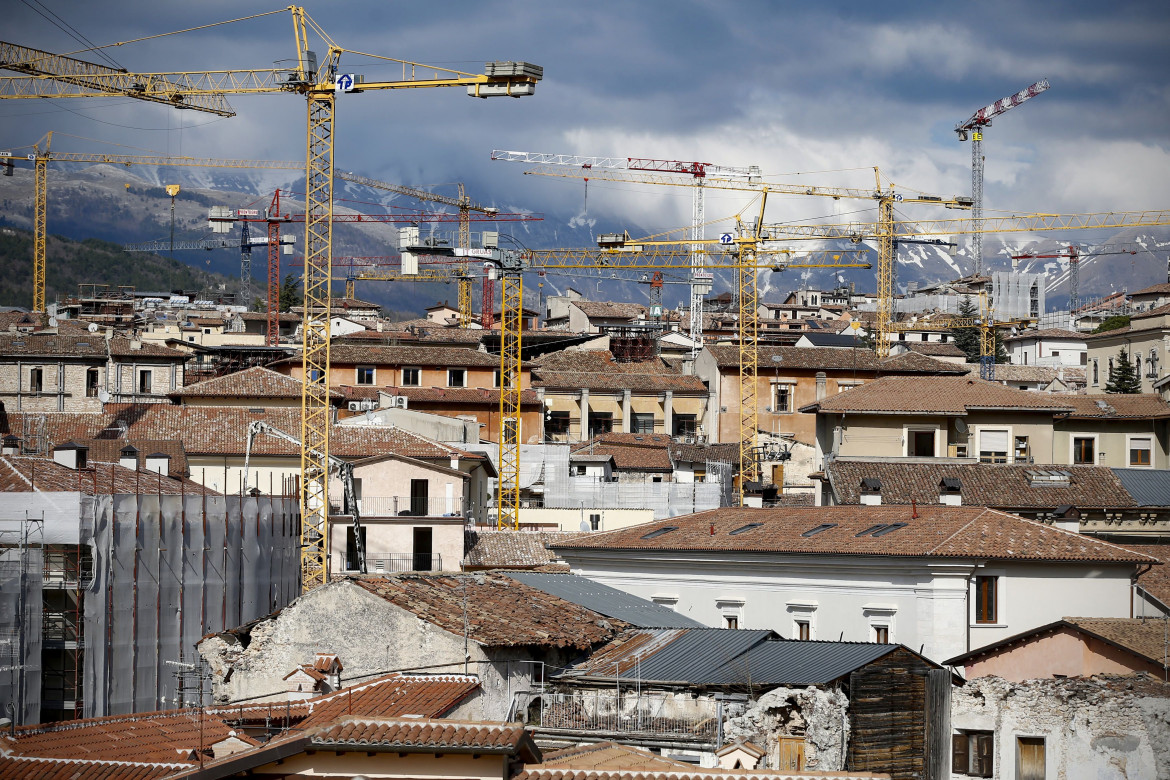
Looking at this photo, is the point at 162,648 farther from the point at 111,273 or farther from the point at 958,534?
the point at 111,273

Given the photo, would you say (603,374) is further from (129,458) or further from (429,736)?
(429,736)

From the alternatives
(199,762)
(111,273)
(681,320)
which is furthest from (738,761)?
(111,273)

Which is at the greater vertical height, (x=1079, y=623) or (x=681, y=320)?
(x=681, y=320)

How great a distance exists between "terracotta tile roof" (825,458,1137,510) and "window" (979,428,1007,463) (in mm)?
6028

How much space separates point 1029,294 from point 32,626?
133m

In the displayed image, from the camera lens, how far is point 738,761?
64.4 ft

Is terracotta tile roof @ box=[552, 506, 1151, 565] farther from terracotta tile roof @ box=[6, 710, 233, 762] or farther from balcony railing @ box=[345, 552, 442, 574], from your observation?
terracotta tile roof @ box=[6, 710, 233, 762]

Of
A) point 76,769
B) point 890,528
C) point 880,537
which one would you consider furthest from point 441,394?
point 76,769

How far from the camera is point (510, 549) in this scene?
42562 mm

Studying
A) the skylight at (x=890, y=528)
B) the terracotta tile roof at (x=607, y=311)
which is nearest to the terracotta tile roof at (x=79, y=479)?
the skylight at (x=890, y=528)

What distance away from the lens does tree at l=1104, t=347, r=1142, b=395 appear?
2852 inches

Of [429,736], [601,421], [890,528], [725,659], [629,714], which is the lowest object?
[629,714]

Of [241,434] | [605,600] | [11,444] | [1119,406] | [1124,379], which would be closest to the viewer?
[605,600]

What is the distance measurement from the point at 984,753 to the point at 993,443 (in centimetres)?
2719
